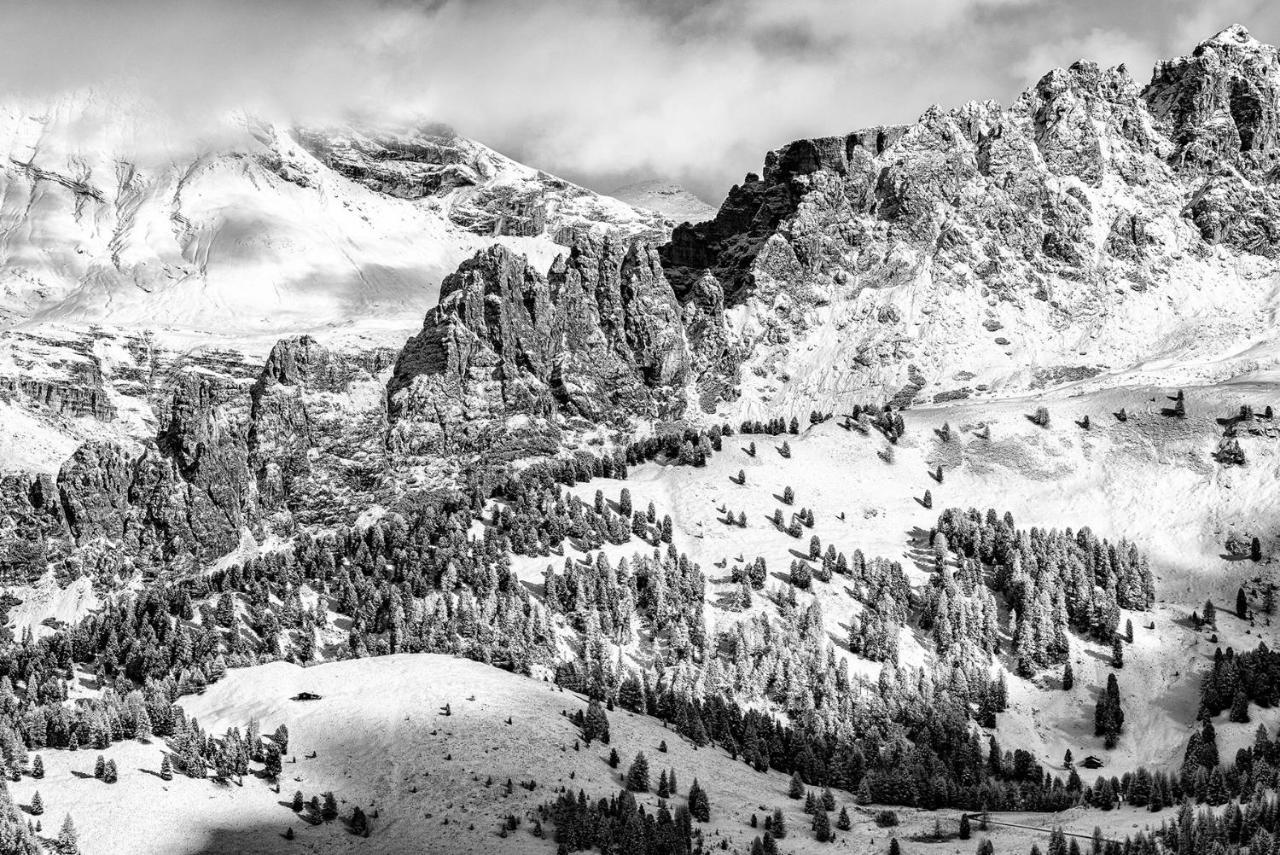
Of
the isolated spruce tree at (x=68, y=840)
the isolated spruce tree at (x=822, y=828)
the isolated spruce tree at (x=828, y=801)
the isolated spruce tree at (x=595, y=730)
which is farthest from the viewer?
the isolated spruce tree at (x=595, y=730)

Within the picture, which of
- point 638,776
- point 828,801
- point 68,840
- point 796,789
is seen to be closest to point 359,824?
point 68,840

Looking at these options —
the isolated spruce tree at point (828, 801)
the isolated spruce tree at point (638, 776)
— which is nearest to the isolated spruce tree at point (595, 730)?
the isolated spruce tree at point (638, 776)

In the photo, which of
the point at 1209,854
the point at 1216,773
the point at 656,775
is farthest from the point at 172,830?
the point at 1216,773

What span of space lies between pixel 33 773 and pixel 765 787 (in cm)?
9946

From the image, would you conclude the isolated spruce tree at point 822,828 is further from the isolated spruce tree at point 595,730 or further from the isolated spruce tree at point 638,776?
the isolated spruce tree at point 595,730

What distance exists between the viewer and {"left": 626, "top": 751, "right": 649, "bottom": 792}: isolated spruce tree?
184750 millimetres

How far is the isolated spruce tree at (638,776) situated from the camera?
184750mm

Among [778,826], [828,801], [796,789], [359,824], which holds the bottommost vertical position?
[359,824]

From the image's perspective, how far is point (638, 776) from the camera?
18550 centimetres

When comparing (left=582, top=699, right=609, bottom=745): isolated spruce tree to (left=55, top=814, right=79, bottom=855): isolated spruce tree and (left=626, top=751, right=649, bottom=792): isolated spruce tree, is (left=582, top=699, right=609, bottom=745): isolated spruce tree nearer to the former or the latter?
(left=626, top=751, right=649, bottom=792): isolated spruce tree

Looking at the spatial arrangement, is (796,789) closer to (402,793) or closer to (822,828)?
(822,828)

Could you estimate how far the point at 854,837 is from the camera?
17838 centimetres

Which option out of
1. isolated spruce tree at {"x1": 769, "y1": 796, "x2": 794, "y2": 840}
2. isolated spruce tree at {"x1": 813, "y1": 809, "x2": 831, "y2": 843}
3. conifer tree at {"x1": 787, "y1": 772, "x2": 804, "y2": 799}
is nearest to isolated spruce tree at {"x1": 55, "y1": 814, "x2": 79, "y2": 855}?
isolated spruce tree at {"x1": 769, "y1": 796, "x2": 794, "y2": 840}

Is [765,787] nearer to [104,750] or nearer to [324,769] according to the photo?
[324,769]
